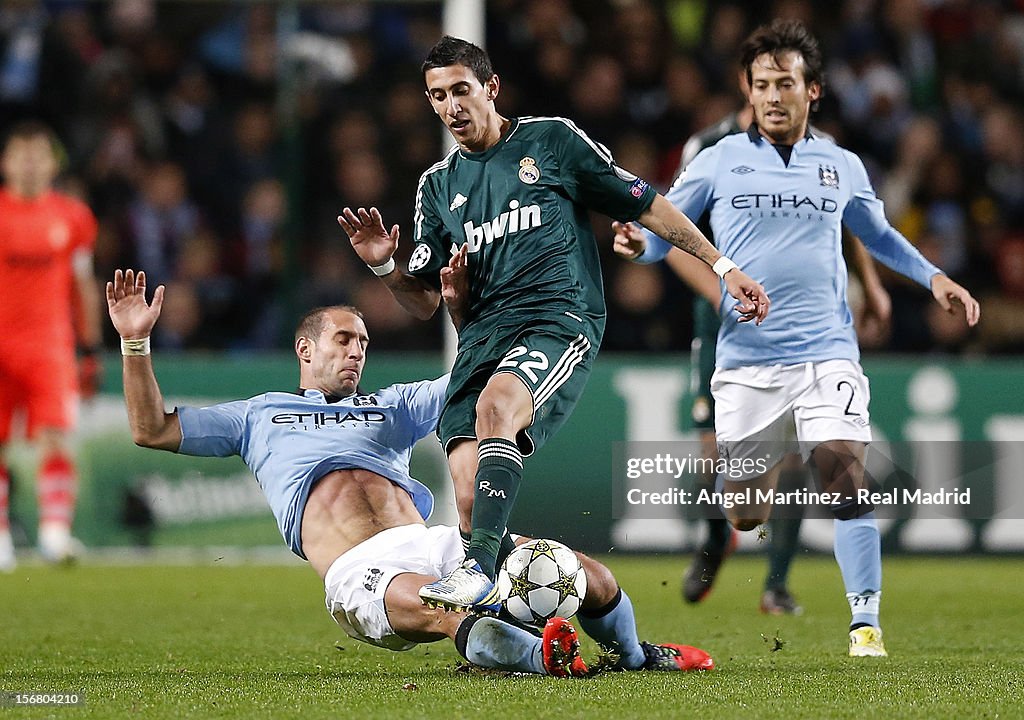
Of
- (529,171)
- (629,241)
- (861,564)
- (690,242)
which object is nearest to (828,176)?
(629,241)

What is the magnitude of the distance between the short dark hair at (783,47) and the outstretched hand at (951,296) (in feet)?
3.04

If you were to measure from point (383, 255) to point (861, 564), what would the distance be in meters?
2.08

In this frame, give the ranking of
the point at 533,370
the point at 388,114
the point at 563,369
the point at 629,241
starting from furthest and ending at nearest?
the point at 388,114
the point at 629,241
the point at 563,369
the point at 533,370

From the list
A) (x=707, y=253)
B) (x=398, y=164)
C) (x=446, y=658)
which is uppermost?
(x=398, y=164)

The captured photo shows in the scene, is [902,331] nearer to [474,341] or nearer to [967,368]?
[967,368]

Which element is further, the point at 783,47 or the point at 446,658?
the point at 783,47

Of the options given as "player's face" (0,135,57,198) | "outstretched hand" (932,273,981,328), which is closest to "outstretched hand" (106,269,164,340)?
"outstretched hand" (932,273,981,328)

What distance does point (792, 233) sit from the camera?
6.22 m

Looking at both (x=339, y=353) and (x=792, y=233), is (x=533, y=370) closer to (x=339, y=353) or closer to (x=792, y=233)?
(x=339, y=353)

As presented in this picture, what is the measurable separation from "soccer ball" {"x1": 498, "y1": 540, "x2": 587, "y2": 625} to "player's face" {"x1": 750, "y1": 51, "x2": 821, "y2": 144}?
7.23ft

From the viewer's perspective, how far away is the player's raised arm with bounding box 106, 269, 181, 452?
525cm

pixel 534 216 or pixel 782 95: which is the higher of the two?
pixel 782 95

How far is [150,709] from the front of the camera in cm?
428

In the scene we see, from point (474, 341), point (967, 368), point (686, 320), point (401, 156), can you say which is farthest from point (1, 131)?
point (474, 341)
